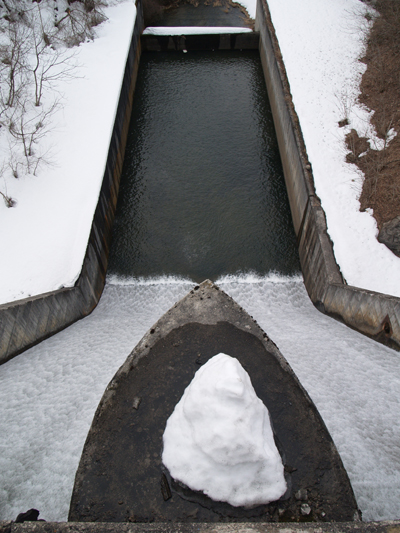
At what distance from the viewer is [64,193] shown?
1402 centimetres

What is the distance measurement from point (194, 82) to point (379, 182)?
13943 mm

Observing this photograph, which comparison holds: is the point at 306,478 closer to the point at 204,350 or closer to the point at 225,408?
the point at 225,408

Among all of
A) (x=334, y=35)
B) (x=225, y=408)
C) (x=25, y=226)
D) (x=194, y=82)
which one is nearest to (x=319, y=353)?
Answer: (x=225, y=408)

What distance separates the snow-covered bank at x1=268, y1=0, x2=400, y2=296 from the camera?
11641 millimetres

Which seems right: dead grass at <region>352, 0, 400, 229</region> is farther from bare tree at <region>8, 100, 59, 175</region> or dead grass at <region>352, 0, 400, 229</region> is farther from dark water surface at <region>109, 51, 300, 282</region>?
bare tree at <region>8, 100, 59, 175</region>

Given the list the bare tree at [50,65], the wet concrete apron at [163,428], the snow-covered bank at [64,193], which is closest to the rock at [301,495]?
the wet concrete apron at [163,428]

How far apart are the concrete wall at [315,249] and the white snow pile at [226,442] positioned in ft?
18.3

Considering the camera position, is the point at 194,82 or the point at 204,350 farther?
the point at 194,82

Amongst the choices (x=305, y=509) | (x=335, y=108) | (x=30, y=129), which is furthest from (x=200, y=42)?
(x=305, y=509)

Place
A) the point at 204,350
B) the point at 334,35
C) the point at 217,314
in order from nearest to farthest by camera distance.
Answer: the point at 204,350, the point at 217,314, the point at 334,35

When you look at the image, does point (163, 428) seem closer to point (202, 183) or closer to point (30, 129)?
point (202, 183)

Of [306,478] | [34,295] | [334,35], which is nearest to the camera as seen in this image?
[306,478]

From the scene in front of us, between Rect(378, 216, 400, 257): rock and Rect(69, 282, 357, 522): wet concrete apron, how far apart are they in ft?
19.5

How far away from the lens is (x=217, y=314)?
8.76 meters
